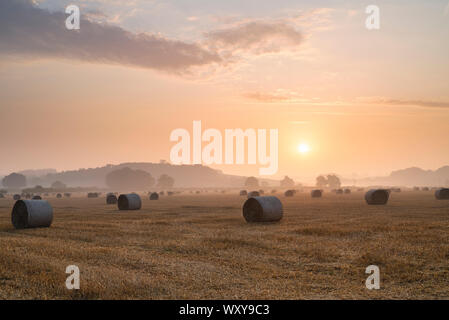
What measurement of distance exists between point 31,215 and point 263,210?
43.1ft

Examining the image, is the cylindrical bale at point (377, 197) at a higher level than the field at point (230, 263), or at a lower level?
higher

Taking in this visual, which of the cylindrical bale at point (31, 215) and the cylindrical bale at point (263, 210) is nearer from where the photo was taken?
the cylindrical bale at point (31, 215)

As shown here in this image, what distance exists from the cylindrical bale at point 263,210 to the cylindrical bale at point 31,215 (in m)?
11.7

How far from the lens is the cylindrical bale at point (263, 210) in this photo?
78.8ft

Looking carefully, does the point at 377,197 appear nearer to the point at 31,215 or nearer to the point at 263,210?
the point at 263,210

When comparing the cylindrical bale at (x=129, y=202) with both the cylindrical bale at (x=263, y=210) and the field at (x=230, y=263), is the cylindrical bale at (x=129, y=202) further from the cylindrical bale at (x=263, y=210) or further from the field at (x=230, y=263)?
the field at (x=230, y=263)

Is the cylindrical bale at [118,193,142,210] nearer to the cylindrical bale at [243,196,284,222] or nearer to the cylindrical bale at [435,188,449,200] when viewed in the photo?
the cylindrical bale at [243,196,284,222]

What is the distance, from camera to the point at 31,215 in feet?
68.5

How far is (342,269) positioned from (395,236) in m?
6.67

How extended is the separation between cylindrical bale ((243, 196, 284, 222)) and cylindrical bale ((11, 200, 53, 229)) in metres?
11.7
